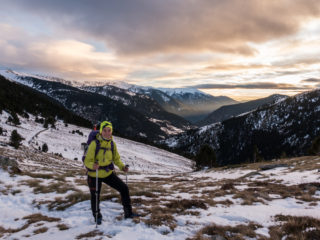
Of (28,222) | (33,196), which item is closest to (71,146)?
(33,196)

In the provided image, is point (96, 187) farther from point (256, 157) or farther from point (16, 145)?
point (256, 157)

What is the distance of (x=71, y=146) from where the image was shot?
65.8 m

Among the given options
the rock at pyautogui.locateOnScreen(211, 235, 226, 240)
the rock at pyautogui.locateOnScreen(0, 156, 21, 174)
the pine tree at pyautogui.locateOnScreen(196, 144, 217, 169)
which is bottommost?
the pine tree at pyautogui.locateOnScreen(196, 144, 217, 169)

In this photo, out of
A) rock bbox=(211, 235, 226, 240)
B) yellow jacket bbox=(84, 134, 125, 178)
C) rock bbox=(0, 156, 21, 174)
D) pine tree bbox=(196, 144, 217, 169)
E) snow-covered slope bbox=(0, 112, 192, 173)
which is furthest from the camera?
pine tree bbox=(196, 144, 217, 169)

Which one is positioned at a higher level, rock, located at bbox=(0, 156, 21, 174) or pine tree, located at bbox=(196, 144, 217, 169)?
rock, located at bbox=(0, 156, 21, 174)

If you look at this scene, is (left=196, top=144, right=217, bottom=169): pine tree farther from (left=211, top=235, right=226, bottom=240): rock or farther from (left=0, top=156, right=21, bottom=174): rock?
(left=211, top=235, right=226, bottom=240): rock

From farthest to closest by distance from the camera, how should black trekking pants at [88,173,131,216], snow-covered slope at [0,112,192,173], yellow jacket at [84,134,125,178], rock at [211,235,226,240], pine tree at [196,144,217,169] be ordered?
pine tree at [196,144,217,169] → snow-covered slope at [0,112,192,173] → black trekking pants at [88,173,131,216] → yellow jacket at [84,134,125,178] → rock at [211,235,226,240]

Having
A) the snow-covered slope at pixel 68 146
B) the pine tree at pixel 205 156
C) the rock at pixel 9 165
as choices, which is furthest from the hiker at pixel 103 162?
the pine tree at pixel 205 156

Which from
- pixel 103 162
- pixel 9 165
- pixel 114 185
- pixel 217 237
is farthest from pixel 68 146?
pixel 217 237

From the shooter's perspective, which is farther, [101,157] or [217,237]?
[101,157]

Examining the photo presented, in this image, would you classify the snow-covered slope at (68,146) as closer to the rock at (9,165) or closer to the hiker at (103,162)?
the rock at (9,165)

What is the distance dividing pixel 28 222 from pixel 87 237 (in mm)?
3938

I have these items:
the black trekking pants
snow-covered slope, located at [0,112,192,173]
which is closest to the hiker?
the black trekking pants

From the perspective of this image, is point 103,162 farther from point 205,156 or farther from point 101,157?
point 205,156
